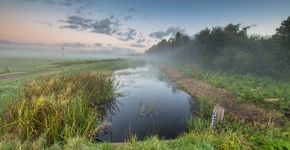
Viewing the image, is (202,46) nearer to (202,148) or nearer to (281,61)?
(281,61)

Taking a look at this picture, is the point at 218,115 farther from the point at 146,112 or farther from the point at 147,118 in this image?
the point at 146,112

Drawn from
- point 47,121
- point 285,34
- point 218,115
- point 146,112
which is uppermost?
point 285,34

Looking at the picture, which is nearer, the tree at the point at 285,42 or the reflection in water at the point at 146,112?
the reflection in water at the point at 146,112

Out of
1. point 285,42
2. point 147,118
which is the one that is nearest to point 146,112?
point 147,118

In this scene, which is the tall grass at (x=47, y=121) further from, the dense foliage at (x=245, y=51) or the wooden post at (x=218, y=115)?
the dense foliage at (x=245, y=51)

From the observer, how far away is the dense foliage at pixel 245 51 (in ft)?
73.8

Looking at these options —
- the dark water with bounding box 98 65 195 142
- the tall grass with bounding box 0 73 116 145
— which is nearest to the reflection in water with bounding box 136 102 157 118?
the dark water with bounding box 98 65 195 142

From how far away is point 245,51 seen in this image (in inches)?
1114

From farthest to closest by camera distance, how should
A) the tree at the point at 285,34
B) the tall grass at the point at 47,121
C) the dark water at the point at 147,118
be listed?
the tree at the point at 285,34 < the dark water at the point at 147,118 < the tall grass at the point at 47,121

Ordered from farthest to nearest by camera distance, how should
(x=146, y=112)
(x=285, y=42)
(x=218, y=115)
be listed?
(x=285, y=42)
(x=146, y=112)
(x=218, y=115)

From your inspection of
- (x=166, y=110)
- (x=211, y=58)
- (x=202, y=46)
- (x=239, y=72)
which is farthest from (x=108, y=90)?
(x=202, y=46)

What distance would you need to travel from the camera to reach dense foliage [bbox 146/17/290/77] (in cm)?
2250

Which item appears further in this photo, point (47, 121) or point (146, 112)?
point (146, 112)

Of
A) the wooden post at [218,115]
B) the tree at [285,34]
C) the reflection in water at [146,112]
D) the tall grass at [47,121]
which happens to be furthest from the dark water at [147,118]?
the tree at [285,34]
